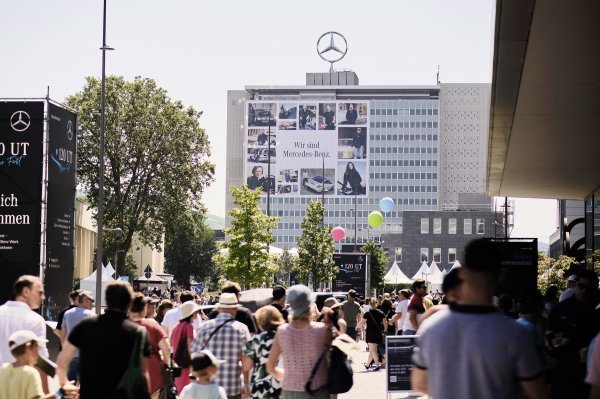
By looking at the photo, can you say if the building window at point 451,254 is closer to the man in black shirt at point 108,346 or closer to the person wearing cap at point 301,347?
the person wearing cap at point 301,347

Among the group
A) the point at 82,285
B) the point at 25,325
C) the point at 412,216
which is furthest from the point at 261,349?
the point at 412,216

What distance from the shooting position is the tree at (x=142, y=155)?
67188 mm

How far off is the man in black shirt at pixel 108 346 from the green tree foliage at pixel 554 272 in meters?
26.2

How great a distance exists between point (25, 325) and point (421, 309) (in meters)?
8.62

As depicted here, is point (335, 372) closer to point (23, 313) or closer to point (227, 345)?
point (227, 345)

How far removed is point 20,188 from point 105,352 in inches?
652

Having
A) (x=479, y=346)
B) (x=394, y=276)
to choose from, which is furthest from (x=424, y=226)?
(x=479, y=346)

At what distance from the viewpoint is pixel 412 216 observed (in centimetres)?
15275

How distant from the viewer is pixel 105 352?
7562 millimetres

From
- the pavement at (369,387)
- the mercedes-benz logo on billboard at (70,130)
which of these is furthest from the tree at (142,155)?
the mercedes-benz logo on billboard at (70,130)

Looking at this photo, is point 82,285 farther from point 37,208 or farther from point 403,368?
point 403,368

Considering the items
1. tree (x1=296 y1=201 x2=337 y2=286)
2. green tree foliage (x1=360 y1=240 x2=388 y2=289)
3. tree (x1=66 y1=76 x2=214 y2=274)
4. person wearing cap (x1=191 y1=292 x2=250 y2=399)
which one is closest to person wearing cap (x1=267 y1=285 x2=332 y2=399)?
person wearing cap (x1=191 y1=292 x2=250 y2=399)

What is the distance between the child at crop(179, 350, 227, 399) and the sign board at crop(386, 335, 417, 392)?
27.3ft

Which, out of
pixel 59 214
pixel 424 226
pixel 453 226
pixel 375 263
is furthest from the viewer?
pixel 453 226
